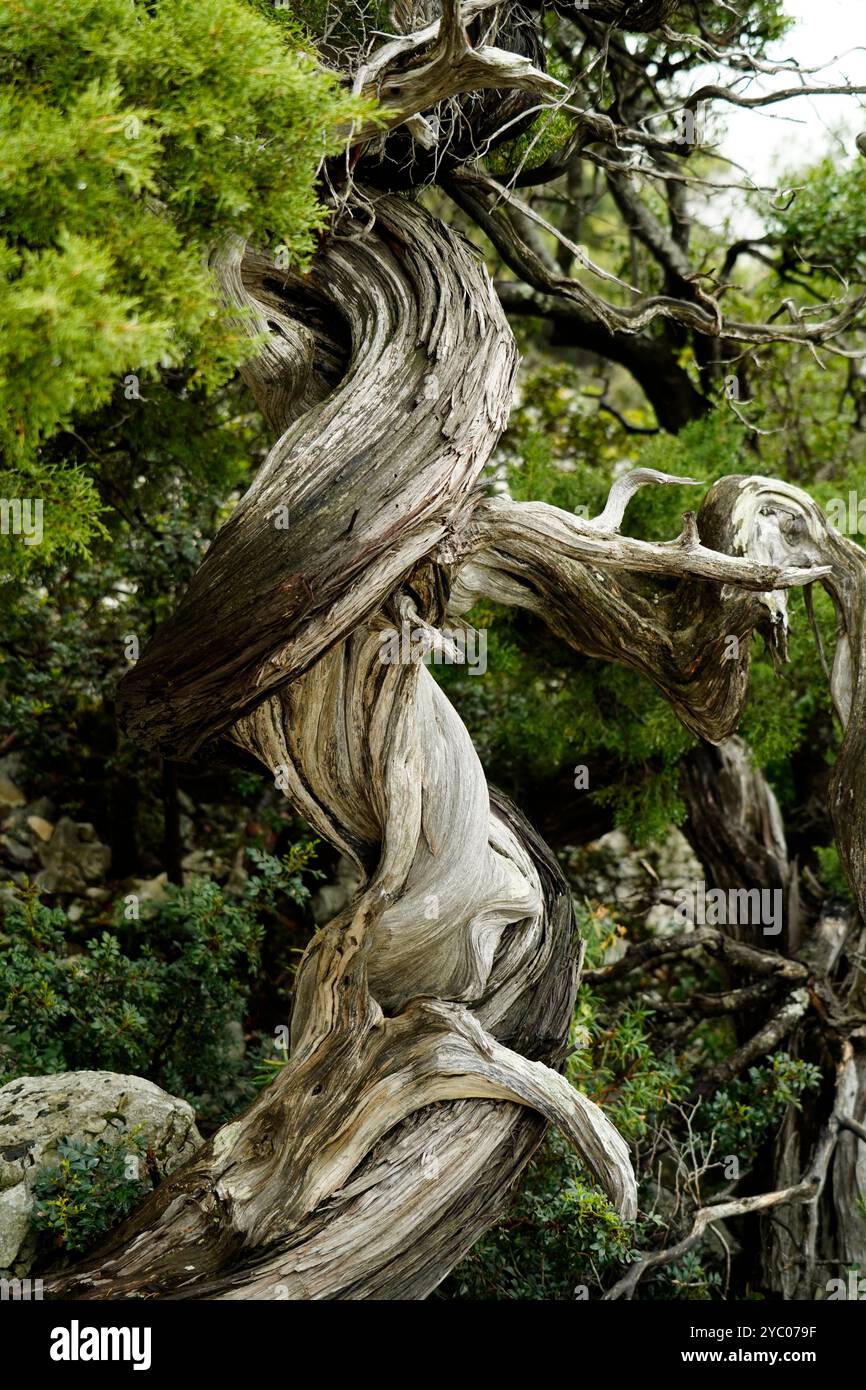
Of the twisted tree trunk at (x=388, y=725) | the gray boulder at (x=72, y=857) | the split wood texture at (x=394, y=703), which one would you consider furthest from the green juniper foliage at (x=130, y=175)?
the gray boulder at (x=72, y=857)

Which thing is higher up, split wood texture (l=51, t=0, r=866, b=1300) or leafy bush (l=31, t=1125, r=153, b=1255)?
split wood texture (l=51, t=0, r=866, b=1300)

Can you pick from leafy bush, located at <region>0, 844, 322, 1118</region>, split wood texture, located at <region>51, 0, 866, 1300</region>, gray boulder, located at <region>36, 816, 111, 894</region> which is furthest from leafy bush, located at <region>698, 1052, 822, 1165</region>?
gray boulder, located at <region>36, 816, 111, 894</region>

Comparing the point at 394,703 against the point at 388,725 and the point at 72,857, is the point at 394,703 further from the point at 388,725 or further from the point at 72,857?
the point at 72,857

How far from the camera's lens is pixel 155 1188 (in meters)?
3.62

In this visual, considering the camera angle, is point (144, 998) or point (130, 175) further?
point (144, 998)

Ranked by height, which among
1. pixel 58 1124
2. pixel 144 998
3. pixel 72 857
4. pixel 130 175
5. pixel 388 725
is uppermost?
pixel 130 175

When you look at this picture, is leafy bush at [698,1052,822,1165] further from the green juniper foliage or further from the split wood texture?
the green juniper foliage

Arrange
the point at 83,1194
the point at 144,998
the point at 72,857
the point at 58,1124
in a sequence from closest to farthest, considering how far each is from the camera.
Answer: the point at 83,1194 → the point at 58,1124 → the point at 144,998 → the point at 72,857

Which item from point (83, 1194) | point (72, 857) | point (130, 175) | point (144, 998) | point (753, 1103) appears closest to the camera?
point (130, 175)

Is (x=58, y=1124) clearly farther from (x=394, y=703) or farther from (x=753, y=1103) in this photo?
(x=753, y=1103)

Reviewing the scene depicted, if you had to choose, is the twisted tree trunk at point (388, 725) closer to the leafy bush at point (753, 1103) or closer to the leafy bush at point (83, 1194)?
the leafy bush at point (83, 1194)

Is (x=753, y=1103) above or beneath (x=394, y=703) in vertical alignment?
beneath

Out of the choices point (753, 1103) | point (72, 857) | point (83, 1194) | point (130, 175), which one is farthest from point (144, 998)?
point (130, 175)

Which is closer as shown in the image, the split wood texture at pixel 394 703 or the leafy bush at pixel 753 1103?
the split wood texture at pixel 394 703
